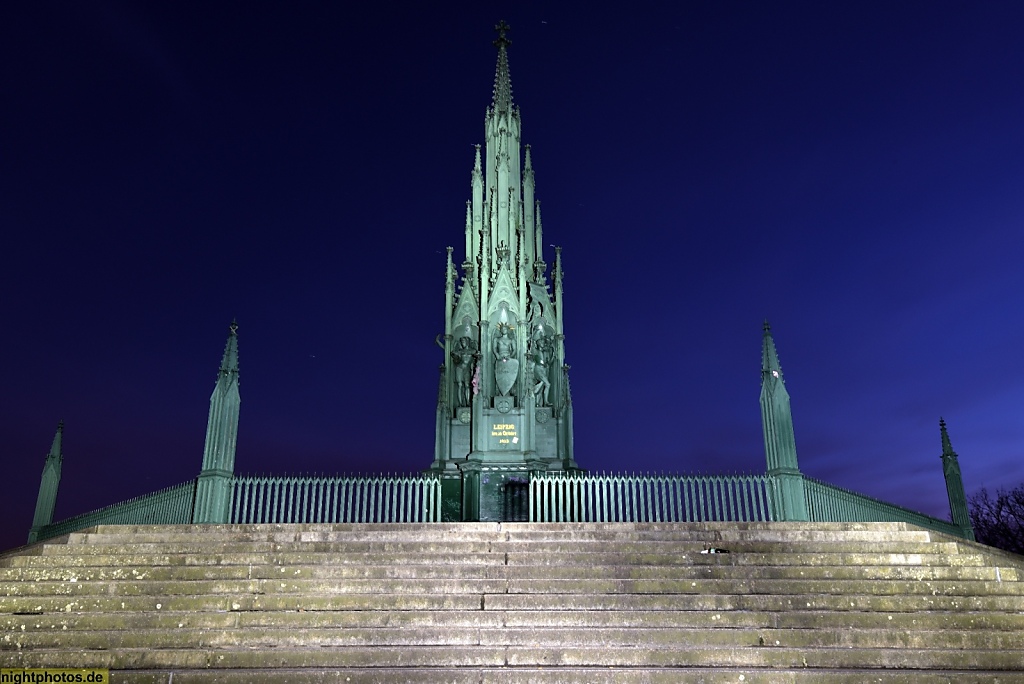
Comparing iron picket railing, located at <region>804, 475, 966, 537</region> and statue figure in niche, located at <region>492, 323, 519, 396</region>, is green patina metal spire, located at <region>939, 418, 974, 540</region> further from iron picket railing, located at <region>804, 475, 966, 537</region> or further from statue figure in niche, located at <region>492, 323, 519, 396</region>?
statue figure in niche, located at <region>492, 323, 519, 396</region>

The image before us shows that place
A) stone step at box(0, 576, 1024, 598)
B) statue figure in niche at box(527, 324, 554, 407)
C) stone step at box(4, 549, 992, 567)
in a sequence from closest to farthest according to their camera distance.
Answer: stone step at box(0, 576, 1024, 598) < stone step at box(4, 549, 992, 567) < statue figure in niche at box(527, 324, 554, 407)

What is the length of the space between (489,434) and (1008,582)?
11.7 meters

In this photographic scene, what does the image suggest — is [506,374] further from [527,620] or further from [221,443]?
[527,620]

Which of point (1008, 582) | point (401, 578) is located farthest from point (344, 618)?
point (1008, 582)

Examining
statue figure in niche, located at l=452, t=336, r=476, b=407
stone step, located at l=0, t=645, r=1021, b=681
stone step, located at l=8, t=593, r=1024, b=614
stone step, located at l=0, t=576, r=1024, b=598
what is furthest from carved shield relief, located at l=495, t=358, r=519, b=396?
stone step, located at l=0, t=645, r=1021, b=681

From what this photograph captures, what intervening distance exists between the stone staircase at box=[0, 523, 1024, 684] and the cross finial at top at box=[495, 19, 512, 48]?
19.5 m

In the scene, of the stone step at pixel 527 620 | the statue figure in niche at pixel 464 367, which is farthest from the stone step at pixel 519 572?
the statue figure in niche at pixel 464 367

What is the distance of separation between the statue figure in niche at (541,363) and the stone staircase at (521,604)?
9748 millimetres

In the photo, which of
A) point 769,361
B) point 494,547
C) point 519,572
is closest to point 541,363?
point 769,361

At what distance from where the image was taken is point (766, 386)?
14680 millimetres

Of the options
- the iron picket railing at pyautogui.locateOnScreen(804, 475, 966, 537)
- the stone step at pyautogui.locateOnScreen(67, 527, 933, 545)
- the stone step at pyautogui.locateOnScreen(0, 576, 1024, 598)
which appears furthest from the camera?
the iron picket railing at pyautogui.locateOnScreen(804, 475, 966, 537)

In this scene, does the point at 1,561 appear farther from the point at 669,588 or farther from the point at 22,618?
the point at 669,588

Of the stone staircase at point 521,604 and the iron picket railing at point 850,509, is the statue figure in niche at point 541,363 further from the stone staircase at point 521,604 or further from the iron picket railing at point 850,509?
the stone staircase at point 521,604

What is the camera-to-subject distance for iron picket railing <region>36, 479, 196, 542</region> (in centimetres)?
1396
